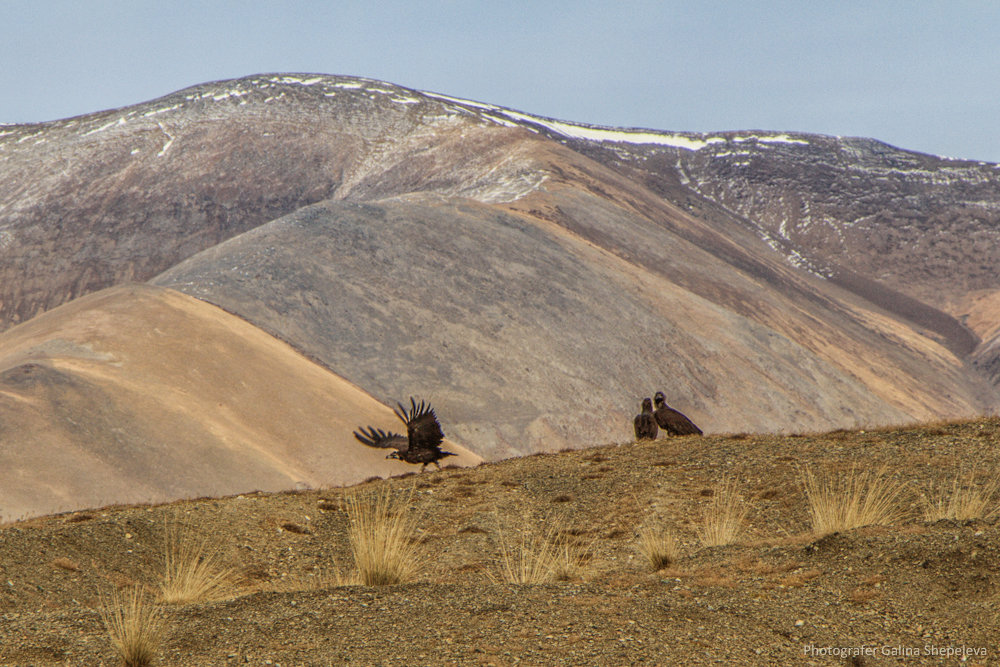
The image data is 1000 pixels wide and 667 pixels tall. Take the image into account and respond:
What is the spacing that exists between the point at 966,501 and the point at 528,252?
3701cm

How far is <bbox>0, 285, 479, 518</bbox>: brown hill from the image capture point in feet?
68.2

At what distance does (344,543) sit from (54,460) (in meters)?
11.9

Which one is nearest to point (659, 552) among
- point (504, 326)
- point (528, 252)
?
point (504, 326)

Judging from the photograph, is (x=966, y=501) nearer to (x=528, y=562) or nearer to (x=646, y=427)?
(x=528, y=562)

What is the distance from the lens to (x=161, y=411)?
965 inches

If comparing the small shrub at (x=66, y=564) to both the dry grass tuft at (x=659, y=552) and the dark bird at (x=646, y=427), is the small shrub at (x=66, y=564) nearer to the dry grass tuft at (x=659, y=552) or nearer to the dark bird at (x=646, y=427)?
the dry grass tuft at (x=659, y=552)

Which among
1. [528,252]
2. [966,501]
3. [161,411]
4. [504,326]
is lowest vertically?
[966,501]

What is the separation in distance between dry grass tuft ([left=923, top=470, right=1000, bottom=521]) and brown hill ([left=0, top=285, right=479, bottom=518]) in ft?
50.7

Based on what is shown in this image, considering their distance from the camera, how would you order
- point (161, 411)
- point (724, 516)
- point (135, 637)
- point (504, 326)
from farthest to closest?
point (504, 326) → point (161, 411) → point (724, 516) → point (135, 637)

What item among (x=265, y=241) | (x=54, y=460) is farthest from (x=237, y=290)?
(x=54, y=460)

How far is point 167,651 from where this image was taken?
6660mm

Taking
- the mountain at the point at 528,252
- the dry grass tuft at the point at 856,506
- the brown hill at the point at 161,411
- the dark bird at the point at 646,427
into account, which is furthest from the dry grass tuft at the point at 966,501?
the mountain at the point at 528,252

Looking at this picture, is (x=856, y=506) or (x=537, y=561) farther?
(x=856, y=506)

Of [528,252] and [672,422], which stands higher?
[528,252]
